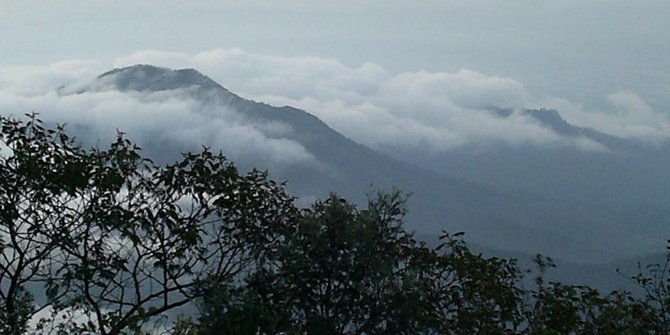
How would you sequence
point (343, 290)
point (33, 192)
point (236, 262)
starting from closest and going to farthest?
1. point (343, 290)
2. point (33, 192)
3. point (236, 262)

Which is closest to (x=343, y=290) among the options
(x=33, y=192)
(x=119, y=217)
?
(x=119, y=217)

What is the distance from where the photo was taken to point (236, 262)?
44.6 feet

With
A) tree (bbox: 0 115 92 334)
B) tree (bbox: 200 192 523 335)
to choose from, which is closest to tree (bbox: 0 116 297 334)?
tree (bbox: 0 115 92 334)

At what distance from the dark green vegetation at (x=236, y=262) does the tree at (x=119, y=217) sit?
1.1 inches

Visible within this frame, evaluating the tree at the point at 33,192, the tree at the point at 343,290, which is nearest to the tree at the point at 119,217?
the tree at the point at 33,192

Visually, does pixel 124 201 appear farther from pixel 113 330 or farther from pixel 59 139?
pixel 113 330

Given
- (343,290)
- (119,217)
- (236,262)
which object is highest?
(119,217)

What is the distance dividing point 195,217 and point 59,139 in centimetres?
278

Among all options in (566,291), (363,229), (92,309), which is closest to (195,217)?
(92,309)

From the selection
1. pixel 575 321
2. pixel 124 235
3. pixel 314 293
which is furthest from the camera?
pixel 124 235

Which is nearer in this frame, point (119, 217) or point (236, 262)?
point (119, 217)

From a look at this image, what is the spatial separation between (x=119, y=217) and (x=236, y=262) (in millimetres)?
2294

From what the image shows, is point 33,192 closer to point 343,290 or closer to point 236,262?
point 236,262

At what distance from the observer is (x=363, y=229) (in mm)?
11305
